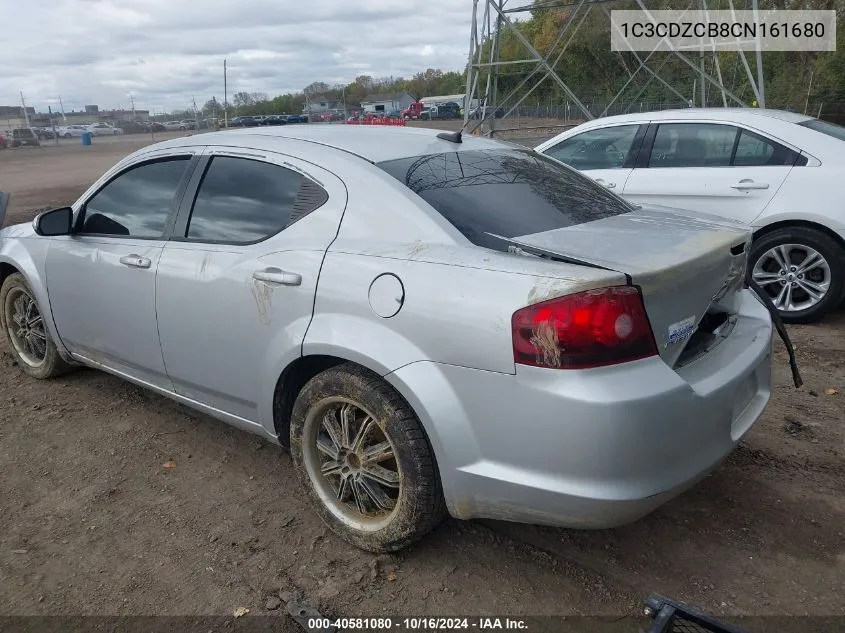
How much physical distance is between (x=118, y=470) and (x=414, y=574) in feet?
5.74

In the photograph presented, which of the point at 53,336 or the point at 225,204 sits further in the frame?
the point at 53,336

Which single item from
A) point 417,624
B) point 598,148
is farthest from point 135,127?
point 417,624

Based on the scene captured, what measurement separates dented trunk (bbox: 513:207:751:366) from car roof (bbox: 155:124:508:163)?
80 cm

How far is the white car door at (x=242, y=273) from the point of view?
9.20ft

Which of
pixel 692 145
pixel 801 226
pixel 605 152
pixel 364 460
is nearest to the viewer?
pixel 364 460

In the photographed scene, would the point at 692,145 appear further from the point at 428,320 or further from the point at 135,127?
the point at 135,127

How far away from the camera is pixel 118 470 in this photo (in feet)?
11.6

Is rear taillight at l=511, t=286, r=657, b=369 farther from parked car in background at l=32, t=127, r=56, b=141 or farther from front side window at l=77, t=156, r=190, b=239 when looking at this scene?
parked car in background at l=32, t=127, r=56, b=141

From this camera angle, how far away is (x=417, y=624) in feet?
7.95

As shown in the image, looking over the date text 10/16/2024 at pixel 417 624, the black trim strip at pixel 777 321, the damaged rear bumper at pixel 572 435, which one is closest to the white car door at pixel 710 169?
the black trim strip at pixel 777 321

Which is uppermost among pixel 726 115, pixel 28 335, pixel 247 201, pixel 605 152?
pixel 726 115

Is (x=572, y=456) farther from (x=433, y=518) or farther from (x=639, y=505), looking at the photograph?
(x=433, y=518)

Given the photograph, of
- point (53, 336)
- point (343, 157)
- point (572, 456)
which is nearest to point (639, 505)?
point (572, 456)

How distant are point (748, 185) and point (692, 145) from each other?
0.66 m
